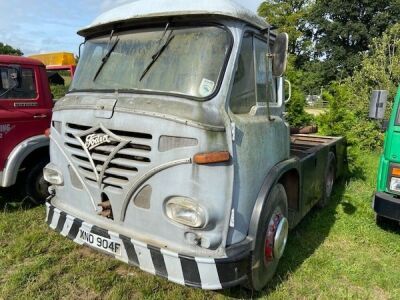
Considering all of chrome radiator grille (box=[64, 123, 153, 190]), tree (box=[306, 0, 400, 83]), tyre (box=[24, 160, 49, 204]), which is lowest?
tyre (box=[24, 160, 49, 204])

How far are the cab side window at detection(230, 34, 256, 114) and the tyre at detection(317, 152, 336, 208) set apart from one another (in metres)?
2.78

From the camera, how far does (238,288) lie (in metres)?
3.39

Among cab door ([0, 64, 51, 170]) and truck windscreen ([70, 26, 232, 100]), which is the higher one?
truck windscreen ([70, 26, 232, 100])

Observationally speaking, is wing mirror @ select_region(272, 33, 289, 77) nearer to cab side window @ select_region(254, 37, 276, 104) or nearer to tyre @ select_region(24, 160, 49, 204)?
cab side window @ select_region(254, 37, 276, 104)

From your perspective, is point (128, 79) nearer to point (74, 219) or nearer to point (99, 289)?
point (74, 219)

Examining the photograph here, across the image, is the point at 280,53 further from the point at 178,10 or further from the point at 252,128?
the point at 178,10

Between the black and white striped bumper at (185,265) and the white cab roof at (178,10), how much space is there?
5.74 ft

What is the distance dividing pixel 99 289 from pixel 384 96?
3699 mm

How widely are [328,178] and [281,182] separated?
96.3 inches

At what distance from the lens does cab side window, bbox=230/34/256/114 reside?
9.94ft

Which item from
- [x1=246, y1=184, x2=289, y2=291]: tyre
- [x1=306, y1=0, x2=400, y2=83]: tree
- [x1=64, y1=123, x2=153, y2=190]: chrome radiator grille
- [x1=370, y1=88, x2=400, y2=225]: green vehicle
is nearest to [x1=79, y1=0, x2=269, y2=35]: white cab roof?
[x1=64, y1=123, x2=153, y2=190]: chrome radiator grille

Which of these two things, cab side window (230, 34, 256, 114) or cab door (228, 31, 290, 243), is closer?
cab door (228, 31, 290, 243)

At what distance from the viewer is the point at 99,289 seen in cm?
341

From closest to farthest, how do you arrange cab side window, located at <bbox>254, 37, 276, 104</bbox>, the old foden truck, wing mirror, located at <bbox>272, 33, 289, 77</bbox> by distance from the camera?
the old foden truck < wing mirror, located at <bbox>272, 33, 289, 77</bbox> < cab side window, located at <bbox>254, 37, 276, 104</bbox>
